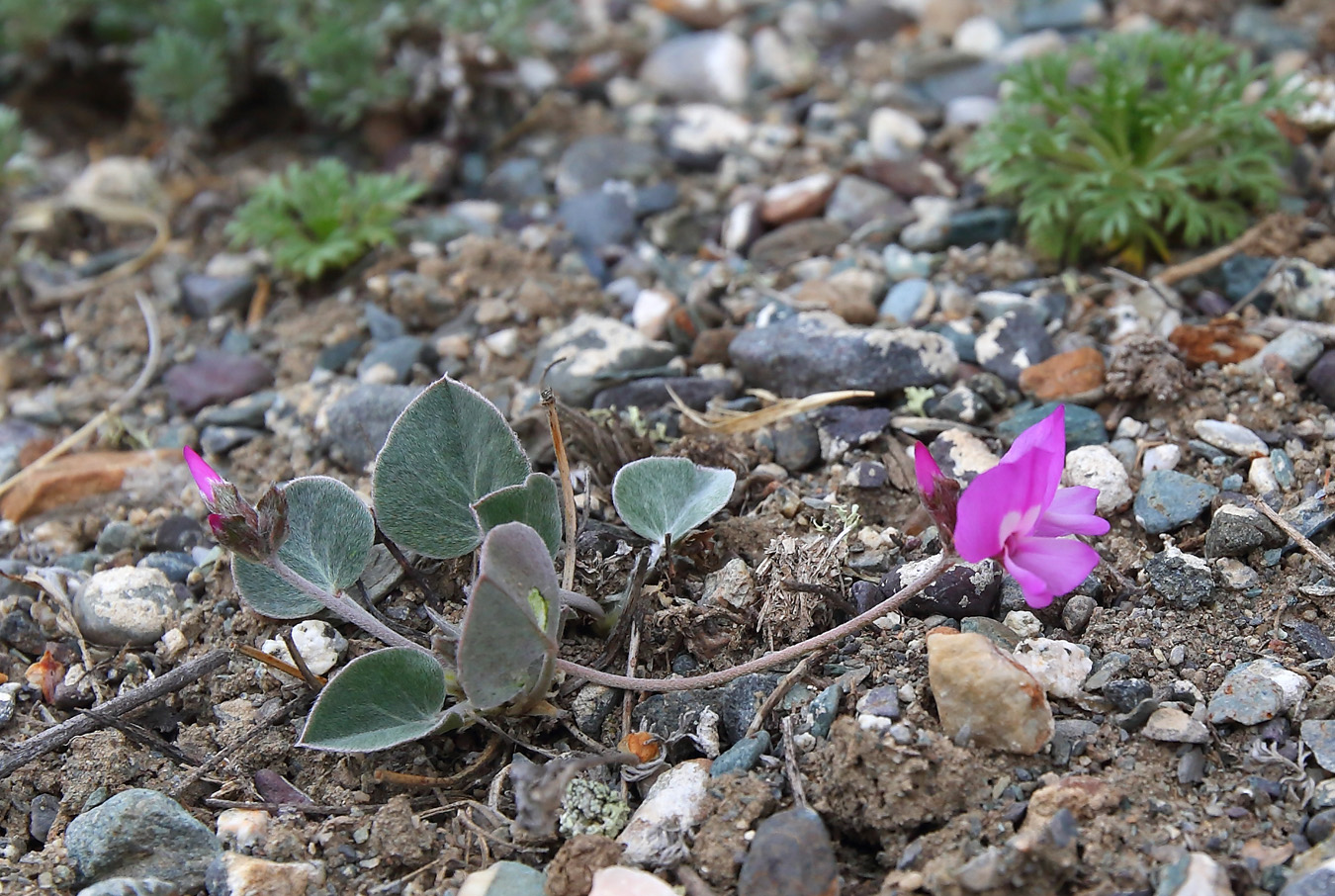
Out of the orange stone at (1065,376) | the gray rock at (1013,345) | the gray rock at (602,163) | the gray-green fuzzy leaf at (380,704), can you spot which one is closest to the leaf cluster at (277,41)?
the gray rock at (602,163)

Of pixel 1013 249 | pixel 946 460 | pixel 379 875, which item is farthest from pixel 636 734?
pixel 1013 249

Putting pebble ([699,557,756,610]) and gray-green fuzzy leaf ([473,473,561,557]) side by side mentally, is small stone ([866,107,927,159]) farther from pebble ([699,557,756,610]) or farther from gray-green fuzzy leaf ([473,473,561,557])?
gray-green fuzzy leaf ([473,473,561,557])

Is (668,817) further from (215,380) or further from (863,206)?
(863,206)

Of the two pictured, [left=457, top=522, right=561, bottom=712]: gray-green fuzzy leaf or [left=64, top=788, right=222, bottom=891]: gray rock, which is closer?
→ [left=457, top=522, right=561, bottom=712]: gray-green fuzzy leaf

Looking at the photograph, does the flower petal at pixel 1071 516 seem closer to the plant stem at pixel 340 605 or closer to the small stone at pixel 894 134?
the plant stem at pixel 340 605

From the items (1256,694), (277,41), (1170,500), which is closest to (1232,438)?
(1170,500)

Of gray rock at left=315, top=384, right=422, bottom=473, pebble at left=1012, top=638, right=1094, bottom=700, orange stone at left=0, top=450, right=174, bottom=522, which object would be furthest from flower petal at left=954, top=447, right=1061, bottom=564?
orange stone at left=0, top=450, right=174, bottom=522

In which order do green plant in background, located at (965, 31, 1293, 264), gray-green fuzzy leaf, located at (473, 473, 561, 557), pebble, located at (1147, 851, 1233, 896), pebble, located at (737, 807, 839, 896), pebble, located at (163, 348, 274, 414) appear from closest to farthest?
pebble, located at (1147, 851, 1233, 896) < pebble, located at (737, 807, 839, 896) < gray-green fuzzy leaf, located at (473, 473, 561, 557) < green plant in background, located at (965, 31, 1293, 264) < pebble, located at (163, 348, 274, 414)

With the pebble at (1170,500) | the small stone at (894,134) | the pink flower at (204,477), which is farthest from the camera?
the small stone at (894,134)

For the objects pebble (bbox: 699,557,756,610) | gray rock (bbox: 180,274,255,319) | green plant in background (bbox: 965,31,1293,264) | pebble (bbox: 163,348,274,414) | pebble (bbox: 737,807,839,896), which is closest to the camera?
pebble (bbox: 737,807,839,896)
